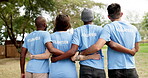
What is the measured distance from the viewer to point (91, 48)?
3.03 m

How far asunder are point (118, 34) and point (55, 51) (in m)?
0.88

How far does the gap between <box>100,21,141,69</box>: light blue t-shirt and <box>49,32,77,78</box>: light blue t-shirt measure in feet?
1.66

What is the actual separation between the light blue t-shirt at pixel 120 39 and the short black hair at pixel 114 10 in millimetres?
112

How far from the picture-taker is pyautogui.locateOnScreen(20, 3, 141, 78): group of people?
3041mm

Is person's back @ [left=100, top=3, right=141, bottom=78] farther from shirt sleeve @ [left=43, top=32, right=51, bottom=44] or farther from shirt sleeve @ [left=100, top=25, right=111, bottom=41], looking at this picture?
shirt sleeve @ [left=43, top=32, right=51, bottom=44]

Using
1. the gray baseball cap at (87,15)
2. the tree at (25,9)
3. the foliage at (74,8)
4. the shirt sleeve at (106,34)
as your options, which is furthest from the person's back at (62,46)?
the foliage at (74,8)

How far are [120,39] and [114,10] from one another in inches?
15.6

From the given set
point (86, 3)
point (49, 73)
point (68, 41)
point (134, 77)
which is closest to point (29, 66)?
point (49, 73)

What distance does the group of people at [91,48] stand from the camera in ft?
9.98

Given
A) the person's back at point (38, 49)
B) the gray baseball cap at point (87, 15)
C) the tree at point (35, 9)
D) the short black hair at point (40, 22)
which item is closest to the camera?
the gray baseball cap at point (87, 15)

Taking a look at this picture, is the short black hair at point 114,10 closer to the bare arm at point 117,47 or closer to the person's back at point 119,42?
the person's back at point 119,42

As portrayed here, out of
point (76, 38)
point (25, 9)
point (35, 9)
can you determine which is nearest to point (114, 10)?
point (76, 38)

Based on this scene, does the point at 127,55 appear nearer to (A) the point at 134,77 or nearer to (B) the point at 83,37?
(A) the point at 134,77

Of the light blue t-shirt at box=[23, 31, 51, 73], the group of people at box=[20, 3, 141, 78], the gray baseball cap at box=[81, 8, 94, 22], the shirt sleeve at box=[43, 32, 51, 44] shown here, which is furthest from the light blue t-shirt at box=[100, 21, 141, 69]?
the light blue t-shirt at box=[23, 31, 51, 73]
